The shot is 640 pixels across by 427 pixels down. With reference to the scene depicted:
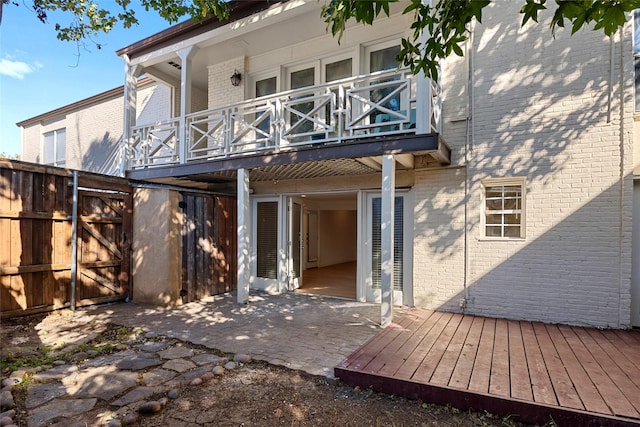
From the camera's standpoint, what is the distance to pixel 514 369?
356 centimetres

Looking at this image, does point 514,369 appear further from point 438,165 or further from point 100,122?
point 100,122

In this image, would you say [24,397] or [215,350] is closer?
[24,397]

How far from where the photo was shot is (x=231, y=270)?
312 inches

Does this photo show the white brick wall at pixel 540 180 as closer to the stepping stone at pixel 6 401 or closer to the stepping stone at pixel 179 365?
the stepping stone at pixel 179 365

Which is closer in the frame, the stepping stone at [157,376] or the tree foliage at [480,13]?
the tree foliage at [480,13]

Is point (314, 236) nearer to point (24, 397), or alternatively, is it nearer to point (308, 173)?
point (308, 173)

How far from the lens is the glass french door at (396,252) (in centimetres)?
652

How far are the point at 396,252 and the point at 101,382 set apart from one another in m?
5.05

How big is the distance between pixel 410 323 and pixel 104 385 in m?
4.13

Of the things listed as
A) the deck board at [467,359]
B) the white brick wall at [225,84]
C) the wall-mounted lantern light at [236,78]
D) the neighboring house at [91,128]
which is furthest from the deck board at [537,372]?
the neighboring house at [91,128]

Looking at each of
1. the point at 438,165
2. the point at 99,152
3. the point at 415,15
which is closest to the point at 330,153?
the point at 438,165

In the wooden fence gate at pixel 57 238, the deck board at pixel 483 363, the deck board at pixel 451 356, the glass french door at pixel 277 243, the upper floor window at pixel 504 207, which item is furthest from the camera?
the glass french door at pixel 277 243

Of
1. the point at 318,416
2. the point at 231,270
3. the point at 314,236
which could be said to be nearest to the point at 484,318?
the point at 318,416

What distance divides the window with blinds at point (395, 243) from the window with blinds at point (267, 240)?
2.43 meters
